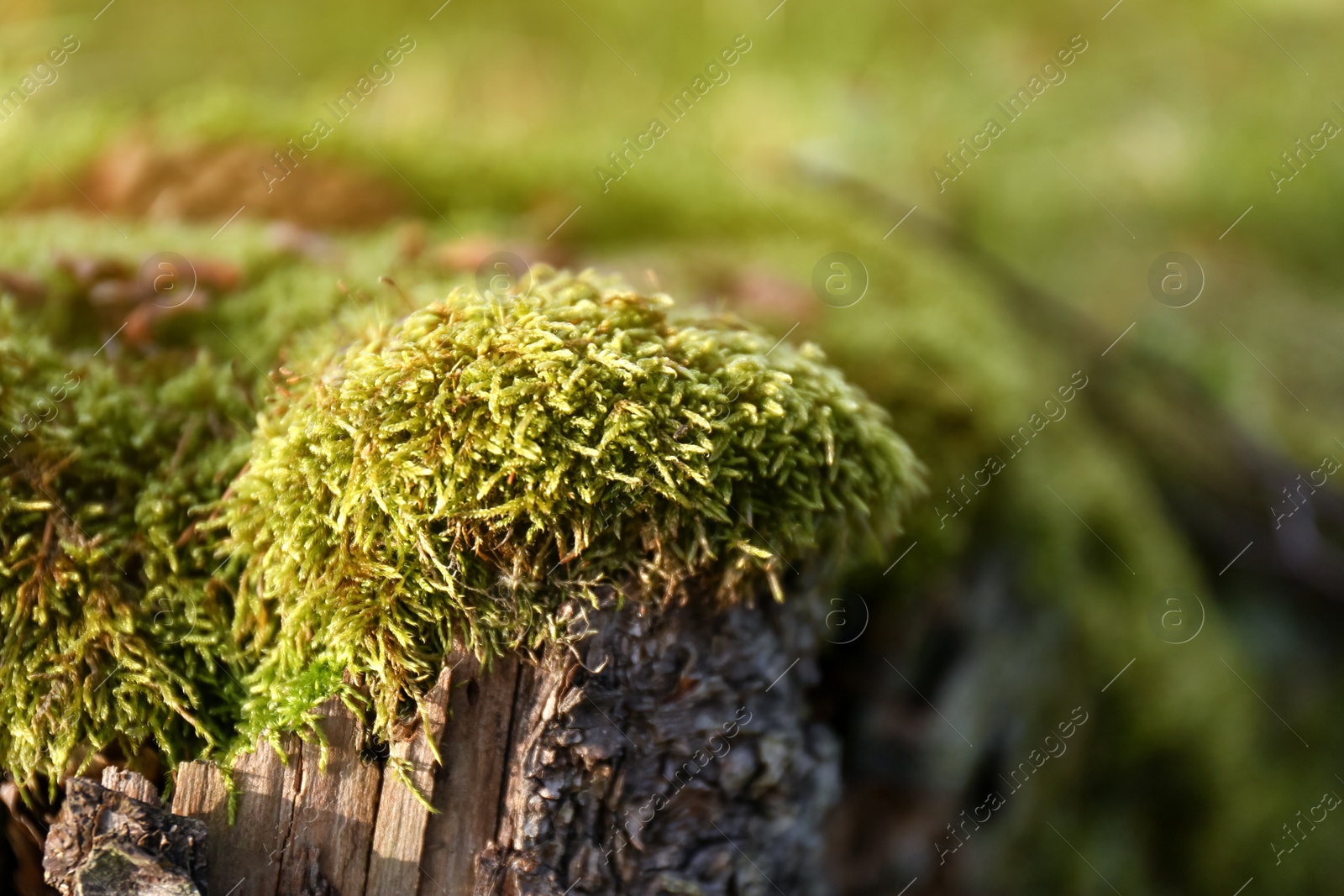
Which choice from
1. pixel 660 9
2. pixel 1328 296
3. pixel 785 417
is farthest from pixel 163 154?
pixel 1328 296

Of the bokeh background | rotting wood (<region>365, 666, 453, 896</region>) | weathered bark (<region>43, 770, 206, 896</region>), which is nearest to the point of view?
weathered bark (<region>43, 770, 206, 896</region>)

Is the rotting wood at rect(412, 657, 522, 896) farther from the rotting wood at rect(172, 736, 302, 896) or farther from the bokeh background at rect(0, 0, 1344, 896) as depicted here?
the bokeh background at rect(0, 0, 1344, 896)

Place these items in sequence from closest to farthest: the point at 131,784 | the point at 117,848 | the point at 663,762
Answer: the point at 117,848 < the point at 131,784 < the point at 663,762

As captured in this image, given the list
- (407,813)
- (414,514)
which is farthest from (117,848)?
(414,514)

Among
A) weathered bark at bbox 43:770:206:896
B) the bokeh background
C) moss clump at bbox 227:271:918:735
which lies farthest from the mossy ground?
the bokeh background

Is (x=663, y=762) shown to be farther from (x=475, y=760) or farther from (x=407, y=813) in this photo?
(x=407, y=813)
